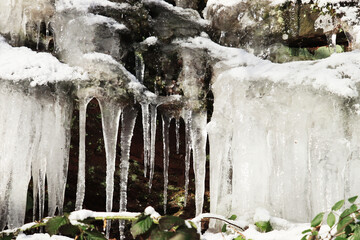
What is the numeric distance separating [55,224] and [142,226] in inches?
13.1

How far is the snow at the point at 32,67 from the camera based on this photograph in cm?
232

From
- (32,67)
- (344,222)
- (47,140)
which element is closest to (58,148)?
(47,140)

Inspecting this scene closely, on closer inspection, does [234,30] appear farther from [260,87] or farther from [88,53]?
[88,53]

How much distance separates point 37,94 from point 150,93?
754mm

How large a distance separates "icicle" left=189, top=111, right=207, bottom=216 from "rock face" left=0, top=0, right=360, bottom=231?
0.03ft

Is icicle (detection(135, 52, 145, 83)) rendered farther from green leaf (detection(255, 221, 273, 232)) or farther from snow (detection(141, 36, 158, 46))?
green leaf (detection(255, 221, 273, 232))

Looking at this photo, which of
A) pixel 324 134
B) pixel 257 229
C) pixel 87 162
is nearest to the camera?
pixel 257 229

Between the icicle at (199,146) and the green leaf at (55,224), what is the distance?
145 centimetres

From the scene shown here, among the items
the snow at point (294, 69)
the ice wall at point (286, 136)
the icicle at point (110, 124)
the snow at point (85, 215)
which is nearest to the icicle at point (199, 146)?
the ice wall at point (286, 136)

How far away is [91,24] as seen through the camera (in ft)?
7.90

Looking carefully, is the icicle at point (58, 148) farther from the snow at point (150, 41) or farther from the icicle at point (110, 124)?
the snow at point (150, 41)

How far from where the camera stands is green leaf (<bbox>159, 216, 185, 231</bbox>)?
3.83 ft

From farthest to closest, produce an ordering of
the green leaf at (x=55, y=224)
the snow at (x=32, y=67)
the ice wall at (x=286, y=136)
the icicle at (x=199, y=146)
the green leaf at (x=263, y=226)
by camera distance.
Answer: the icicle at (x=199, y=146) → the snow at (x=32, y=67) → the ice wall at (x=286, y=136) → the green leaf at (x=263, y=226) → the green leaf at (x=55, y=224)

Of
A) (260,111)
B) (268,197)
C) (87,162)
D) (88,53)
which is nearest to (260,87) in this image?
(260,111)
